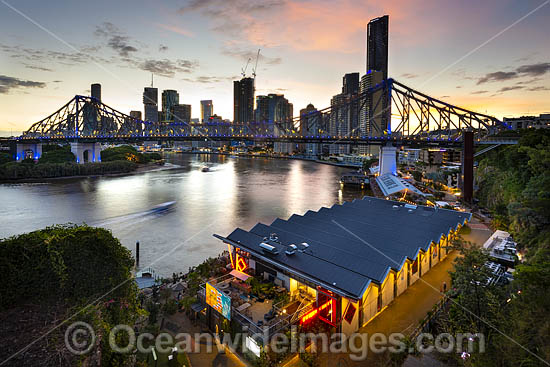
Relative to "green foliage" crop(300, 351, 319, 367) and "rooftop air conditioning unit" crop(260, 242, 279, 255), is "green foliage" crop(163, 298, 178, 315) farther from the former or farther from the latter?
"green foliage" crop(300, 351, 319, 367)

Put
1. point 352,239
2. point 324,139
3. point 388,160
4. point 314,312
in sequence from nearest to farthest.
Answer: point 314,312, point 352,239, point 388,160, point 324,139

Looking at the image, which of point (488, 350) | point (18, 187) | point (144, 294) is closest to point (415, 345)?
point (488, 350)

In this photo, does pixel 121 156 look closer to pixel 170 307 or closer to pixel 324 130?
pixel 324 130

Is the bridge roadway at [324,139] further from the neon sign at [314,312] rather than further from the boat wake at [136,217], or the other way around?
the boat wake at [136,217]

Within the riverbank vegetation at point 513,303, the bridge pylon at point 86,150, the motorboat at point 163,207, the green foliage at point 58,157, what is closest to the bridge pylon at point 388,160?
the motorboat at point 163,207

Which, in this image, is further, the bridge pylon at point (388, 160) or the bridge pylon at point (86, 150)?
the bridge pylon at point (86, 150)

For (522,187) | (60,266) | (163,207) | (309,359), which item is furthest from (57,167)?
(522,187)

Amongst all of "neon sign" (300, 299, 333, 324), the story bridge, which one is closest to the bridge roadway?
the story bridge
